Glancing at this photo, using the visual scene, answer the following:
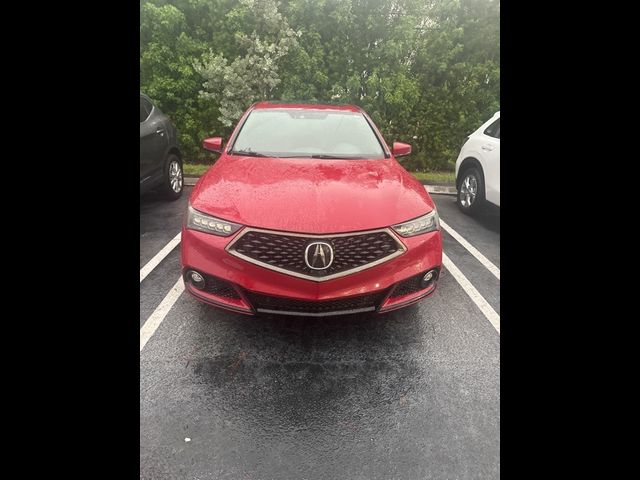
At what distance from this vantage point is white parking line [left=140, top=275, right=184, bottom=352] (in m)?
2.68

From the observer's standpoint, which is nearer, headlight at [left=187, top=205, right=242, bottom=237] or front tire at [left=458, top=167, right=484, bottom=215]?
headlight at [left=187, top=205, right=242, bottom=237]

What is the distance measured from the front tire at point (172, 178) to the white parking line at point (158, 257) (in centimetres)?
145

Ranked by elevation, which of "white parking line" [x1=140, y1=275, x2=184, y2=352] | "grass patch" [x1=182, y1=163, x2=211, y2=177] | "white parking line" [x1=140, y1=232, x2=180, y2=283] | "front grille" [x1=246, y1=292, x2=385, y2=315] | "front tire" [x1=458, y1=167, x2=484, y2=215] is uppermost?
"front grille" [x1=246, y1=292, x2=385, y2=315]

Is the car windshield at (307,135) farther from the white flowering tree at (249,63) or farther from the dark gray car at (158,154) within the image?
the white flowering tree at (249,63)

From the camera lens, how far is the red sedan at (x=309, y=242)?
7.32 feet

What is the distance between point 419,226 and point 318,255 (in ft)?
2.49

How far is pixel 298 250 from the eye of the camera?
2.21m

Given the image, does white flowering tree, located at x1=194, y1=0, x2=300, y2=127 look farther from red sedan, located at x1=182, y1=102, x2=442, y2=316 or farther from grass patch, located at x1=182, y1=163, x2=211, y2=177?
red sedan, located at x1=182, y1=102, x2=442, y2=316

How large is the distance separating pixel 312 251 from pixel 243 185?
816 mm

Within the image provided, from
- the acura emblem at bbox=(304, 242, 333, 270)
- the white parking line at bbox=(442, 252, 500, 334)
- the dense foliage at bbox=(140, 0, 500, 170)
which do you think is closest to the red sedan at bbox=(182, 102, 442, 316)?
the acura emblem at bbox=(304, 242, 333, 270)

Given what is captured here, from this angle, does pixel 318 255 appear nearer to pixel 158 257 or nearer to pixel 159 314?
pixel 159 314

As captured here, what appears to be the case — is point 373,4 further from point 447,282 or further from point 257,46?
point 447,282

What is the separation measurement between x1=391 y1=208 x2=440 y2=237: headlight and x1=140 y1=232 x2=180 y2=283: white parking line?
2432 millimetres
